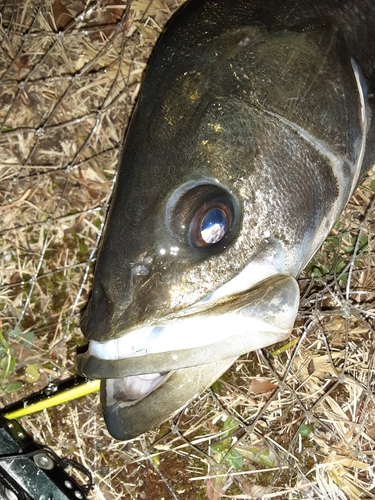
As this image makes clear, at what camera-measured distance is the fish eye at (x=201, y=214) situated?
2047 mm

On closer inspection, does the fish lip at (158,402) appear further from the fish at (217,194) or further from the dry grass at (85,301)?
the dry grass at (85,301)

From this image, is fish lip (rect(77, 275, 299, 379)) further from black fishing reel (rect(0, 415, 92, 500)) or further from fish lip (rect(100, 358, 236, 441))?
black fishing reel (rect(0, 415, 92, 500))

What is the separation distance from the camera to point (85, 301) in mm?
3561

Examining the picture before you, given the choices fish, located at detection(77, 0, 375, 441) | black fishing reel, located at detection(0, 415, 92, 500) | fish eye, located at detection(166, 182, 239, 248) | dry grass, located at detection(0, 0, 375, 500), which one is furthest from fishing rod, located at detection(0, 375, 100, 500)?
fish eye, located at detection(166, 182, 239, 248)

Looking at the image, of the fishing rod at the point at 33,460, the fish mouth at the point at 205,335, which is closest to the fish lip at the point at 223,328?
the fish mouth at the point at 205,335

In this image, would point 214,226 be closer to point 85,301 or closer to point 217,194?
point 217,194

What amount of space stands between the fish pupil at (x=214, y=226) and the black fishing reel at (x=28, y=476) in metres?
1.78

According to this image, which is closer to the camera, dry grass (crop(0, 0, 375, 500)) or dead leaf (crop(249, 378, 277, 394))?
dry grass (crop(0, 0, 375, 500))

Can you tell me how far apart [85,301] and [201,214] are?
1.75 meters

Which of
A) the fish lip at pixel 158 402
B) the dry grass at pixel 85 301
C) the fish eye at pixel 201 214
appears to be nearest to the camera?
the fish eye at pixel 201 214

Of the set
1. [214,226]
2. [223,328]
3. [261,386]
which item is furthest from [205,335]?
[261,386]

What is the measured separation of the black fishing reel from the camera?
9.61ft

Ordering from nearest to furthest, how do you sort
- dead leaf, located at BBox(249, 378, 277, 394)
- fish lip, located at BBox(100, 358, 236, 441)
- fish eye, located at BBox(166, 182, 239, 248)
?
1. fish eye, located at BBox(166, 182, 239, 248)
2. fish lip, located at BBox(100, 358, 236, 441)
3. dead leaf, located at BBox(249, 378, 277, 394)

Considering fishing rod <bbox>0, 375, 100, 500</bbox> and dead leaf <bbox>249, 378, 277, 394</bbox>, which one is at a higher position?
fishing rod <bbox>0, 375, 100, 500</bbox>
